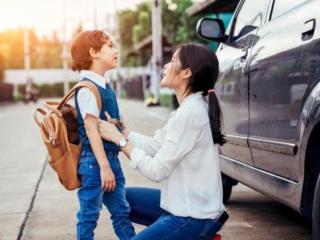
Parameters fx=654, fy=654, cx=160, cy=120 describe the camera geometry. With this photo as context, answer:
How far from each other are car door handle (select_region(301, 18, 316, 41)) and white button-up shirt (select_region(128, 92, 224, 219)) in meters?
0.87

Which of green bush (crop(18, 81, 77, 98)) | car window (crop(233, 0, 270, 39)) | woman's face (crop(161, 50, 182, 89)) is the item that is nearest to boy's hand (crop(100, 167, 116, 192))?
woman's face (crop(161, 50, 182, 89))

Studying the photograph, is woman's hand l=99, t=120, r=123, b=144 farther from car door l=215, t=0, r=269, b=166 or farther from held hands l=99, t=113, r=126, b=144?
car door l=215, t=0, r=269, b=166

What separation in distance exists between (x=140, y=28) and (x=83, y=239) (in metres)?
60.7

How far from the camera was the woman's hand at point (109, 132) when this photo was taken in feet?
10.0

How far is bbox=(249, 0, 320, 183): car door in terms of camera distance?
3525 mm

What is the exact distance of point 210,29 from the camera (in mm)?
5402

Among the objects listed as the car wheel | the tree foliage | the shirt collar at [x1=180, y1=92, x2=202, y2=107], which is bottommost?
the car wheel

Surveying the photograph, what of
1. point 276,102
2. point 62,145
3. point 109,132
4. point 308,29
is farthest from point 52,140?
point 308,29

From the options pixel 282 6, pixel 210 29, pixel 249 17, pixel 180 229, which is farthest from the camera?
pixel 210 29

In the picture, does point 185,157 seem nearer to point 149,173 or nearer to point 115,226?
point 149,173

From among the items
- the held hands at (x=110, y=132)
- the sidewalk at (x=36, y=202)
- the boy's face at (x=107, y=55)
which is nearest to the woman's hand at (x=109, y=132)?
the held hands at (x=110, y=132)

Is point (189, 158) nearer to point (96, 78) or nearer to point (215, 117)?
point (215, 117)

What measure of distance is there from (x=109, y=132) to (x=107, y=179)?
44 centimetres

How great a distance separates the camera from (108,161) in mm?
3568
